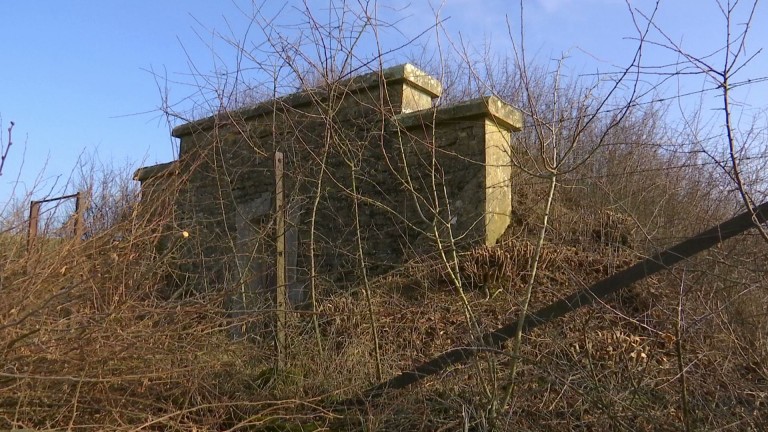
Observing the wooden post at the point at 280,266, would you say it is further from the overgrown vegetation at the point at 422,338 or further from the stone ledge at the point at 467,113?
the stone ledge at the point at 467,113

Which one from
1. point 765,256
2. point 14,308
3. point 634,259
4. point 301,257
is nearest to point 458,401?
point 765,256

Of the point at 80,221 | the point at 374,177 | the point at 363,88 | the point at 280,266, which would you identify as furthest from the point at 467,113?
the point at 80,221

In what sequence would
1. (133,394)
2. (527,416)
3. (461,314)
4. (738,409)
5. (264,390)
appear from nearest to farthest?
(738,409), (527,416), (133,394), (264,390), (461,314)

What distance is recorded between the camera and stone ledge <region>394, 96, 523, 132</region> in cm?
669

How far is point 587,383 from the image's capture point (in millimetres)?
3670

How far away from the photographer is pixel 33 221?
474 cm

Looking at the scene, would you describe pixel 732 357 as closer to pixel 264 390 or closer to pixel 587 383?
pixel 587 383

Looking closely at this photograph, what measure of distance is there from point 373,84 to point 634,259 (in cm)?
310

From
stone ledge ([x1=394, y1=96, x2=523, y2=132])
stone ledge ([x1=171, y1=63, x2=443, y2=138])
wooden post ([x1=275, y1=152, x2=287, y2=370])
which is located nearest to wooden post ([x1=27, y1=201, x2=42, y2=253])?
wooden post ([x1=275, y1=152, x2=287, y2=370])

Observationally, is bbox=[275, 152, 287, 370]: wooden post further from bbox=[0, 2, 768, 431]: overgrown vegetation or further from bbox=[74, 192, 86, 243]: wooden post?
bbox=[74, 192, 86, 243]: wooden post

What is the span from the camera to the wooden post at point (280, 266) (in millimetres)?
5270

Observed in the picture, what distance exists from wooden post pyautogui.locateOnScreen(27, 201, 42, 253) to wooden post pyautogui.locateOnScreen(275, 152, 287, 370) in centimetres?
175

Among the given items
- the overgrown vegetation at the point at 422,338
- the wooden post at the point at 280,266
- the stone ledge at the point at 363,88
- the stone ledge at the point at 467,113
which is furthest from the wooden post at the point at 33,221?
the stone ledge at the point at 467,113

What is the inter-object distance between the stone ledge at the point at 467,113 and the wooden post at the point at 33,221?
10.6ft
